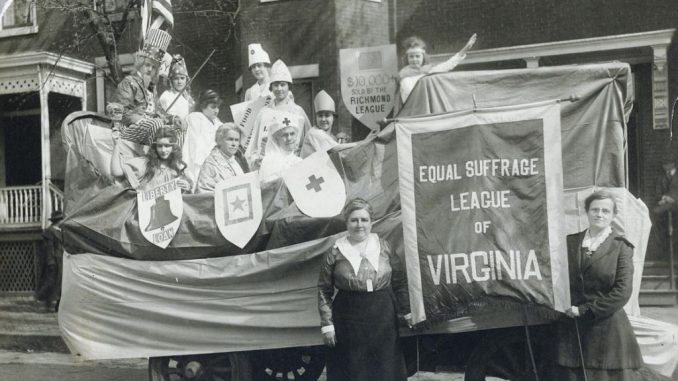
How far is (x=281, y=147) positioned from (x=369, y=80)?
324cm

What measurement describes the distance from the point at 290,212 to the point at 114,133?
7.44 feet

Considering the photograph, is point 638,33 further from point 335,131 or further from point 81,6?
point 81,6

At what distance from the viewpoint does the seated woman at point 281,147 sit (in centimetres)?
739

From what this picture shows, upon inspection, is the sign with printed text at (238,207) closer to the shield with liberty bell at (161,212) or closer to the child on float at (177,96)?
the shield with liberty bell at (161,212)

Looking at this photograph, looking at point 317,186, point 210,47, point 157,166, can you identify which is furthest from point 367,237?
point 210,47

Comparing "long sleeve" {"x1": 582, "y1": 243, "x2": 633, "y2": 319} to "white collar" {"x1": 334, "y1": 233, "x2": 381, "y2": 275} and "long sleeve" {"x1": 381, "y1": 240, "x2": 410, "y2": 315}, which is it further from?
"white collar" {"x1": 334, "y1": 233, "x2": 381, "y2": 275}

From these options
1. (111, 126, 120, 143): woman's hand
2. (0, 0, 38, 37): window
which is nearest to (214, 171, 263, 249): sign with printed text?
(111, 126, 120, 143): woman's hand

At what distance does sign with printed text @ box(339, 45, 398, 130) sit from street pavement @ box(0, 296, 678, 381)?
365 centimetres

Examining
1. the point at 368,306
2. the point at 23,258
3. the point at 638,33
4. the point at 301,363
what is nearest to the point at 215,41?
the point at 23,258

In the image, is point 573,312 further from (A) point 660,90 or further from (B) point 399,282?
(A) point 660,90

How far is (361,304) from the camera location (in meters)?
5.87

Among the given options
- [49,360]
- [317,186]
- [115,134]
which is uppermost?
[115,134]

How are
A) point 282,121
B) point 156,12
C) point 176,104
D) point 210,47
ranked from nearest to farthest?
point 282,121 < point 176,104 < point 156,12 < point 210,47

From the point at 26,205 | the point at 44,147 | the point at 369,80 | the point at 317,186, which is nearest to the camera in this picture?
the point at 317,186
